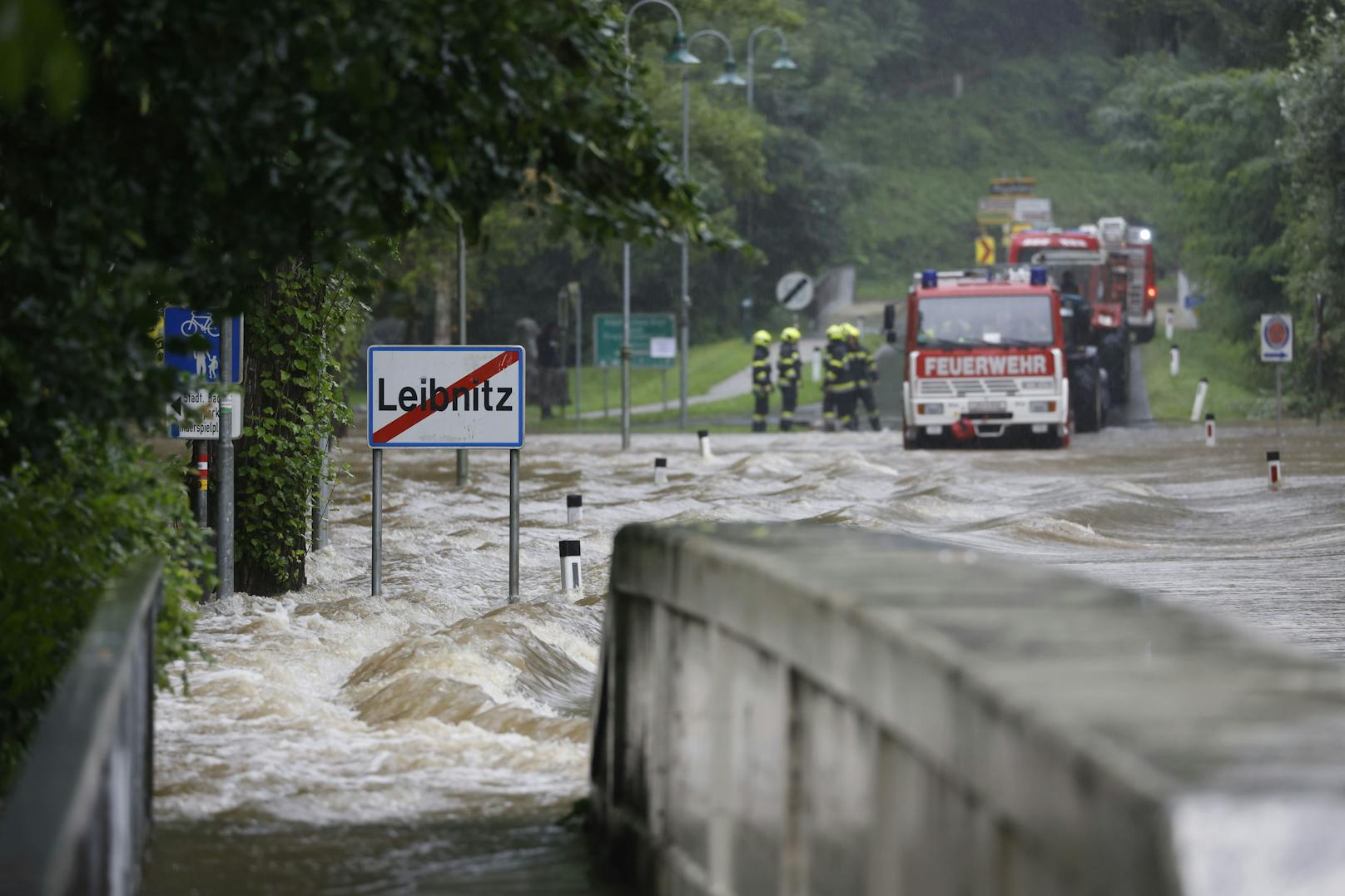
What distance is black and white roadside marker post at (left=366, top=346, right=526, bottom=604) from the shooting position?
1452cm

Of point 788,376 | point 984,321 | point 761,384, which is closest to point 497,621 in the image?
point 984,321

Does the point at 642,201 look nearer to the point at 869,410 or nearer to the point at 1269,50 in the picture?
the point at 869,410

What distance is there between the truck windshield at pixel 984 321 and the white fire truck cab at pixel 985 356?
0.04ft

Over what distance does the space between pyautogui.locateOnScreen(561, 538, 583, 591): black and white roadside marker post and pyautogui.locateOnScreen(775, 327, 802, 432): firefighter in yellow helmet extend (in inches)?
1072

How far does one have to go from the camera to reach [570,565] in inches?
628

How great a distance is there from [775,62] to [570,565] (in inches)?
2093

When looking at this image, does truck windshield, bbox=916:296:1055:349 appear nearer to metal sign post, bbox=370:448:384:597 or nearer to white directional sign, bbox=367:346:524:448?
metal sign post, bbox=370:448:384:597

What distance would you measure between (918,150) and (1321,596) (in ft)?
293

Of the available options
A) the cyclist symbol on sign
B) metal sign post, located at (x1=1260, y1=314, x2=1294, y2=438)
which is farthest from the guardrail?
metal sign post, located at (x1=1260, y1=314, x2=1294, y2=438)

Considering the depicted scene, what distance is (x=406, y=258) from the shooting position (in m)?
48.9

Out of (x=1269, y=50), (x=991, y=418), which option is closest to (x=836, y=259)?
(x=1269, y=50)

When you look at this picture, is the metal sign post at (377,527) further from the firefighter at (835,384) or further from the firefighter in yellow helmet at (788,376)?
the firefighter in yellow helmet at (788,376)

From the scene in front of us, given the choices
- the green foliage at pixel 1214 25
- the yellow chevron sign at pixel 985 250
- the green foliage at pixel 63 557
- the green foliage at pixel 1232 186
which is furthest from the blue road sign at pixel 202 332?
the yellow chevron sign at pixel 985 250

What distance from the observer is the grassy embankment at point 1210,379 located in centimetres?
5062
